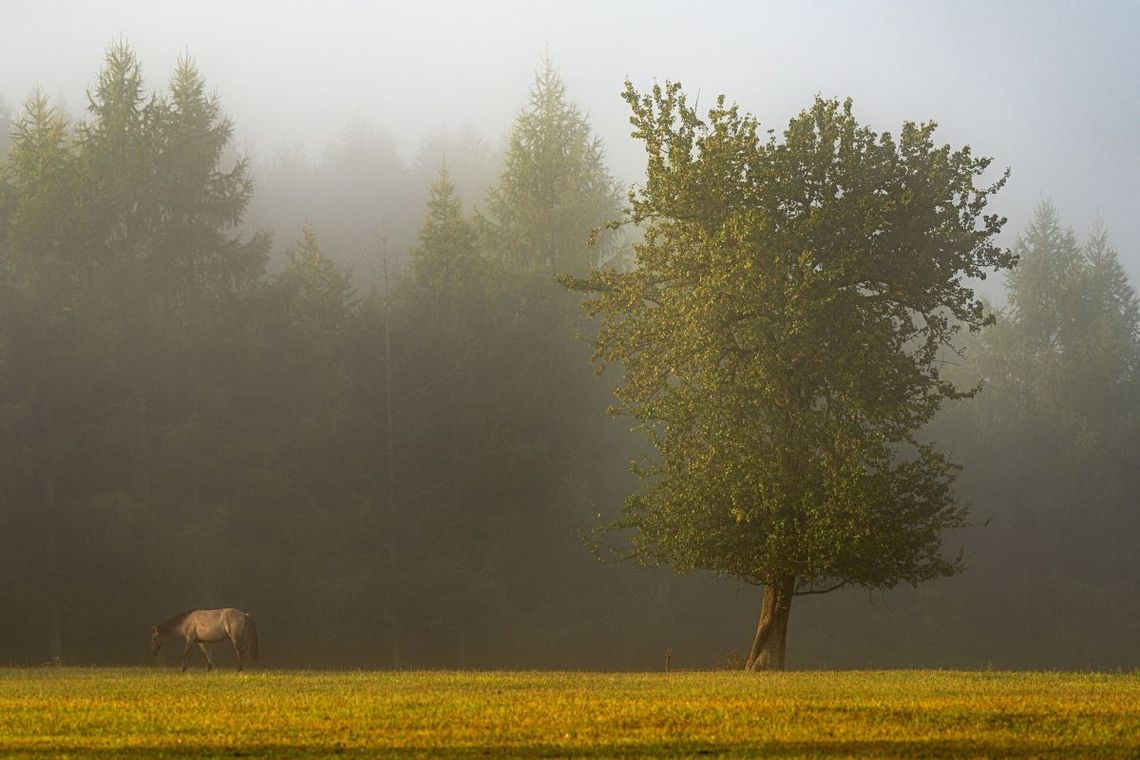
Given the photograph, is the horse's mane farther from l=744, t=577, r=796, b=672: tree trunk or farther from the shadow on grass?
the shadow on grass

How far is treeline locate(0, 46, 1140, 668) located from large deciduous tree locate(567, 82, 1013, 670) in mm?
10004

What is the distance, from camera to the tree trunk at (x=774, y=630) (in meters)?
31.0

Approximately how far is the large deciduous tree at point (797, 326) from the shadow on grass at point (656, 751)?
1402 centimetres

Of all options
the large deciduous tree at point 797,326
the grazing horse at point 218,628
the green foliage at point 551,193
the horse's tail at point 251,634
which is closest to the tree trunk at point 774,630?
the large deciduous tree at point 797,326

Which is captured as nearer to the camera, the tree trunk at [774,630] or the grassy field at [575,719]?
the grassy field at [575,719]

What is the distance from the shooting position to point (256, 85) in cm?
14275

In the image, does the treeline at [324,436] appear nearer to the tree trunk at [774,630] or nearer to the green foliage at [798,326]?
the green foliage at [798,326]

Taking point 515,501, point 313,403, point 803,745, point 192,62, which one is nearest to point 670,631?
point 515,501

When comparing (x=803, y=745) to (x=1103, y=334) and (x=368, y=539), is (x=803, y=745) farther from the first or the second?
(x=1103, y=334)

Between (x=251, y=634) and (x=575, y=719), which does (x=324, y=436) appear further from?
(x=575, y=719)

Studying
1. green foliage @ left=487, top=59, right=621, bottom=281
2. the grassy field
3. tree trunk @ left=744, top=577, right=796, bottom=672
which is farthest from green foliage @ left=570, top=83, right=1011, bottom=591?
green foliage @ left=487, top=59, right=621, bottom=281

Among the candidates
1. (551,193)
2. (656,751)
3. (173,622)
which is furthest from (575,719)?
(551,193)

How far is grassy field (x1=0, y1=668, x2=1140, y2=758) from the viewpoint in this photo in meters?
14.1

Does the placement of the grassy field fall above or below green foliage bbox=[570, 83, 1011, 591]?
below
